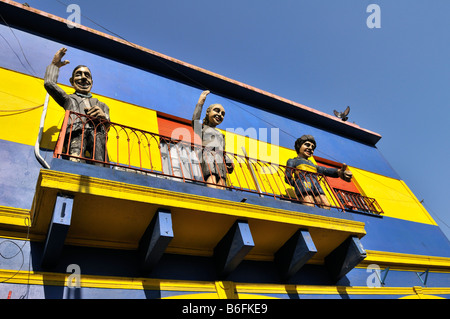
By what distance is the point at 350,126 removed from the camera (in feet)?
38.3

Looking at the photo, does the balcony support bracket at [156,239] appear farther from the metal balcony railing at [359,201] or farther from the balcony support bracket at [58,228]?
the metal balcony railing at [359,201]

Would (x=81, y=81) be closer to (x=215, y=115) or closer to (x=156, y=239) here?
(x=215, y=115)

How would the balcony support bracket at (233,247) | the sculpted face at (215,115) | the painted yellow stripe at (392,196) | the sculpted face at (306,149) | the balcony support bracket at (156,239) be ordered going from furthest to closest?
1. the painted yellow stripe at (392,196)
2. the sculpted face at (306,149)
3. the sculpted face at (215,115)
4. the balcony support bracket at (233,247)
5. the balcony support bracket at (156,239)

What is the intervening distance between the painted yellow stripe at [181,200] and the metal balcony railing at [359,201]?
9.16 ft

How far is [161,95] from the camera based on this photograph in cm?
852

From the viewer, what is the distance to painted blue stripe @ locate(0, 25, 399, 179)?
290 inches

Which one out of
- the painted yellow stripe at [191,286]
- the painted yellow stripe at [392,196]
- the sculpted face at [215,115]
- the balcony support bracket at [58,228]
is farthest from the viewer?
the painted yellow stripe at [392,196]

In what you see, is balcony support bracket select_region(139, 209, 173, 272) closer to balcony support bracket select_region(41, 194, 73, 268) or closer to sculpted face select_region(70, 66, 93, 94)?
balcony support bracket select_region(41, 194, 73, 268)

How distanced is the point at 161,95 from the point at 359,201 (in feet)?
17.3

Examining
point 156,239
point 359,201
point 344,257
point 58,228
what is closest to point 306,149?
point 344,257

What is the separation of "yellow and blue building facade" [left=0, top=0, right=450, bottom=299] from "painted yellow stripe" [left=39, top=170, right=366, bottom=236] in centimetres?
1

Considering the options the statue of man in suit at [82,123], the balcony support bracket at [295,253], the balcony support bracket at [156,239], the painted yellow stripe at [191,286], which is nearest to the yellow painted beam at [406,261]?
the painted yellow stripe at [191,286]

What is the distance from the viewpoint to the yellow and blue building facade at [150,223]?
431 centimetres
